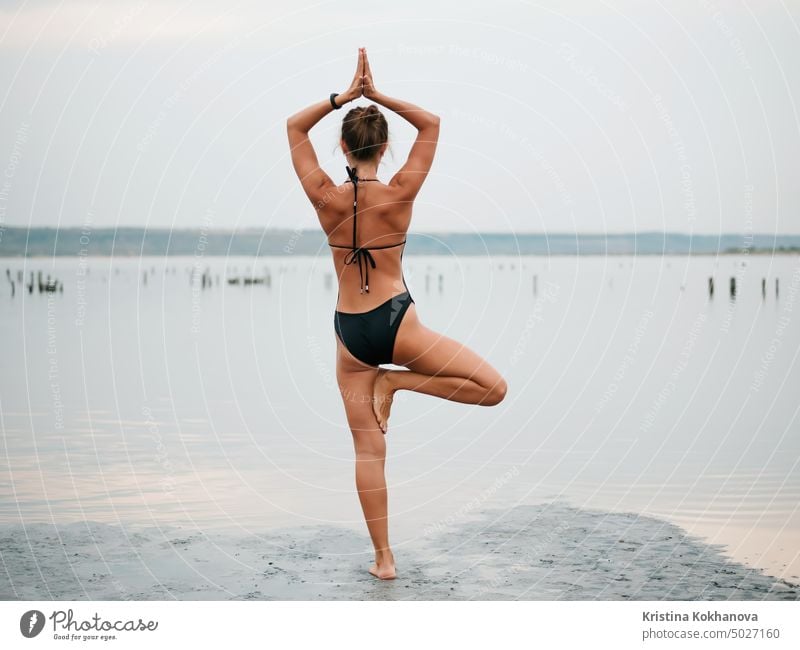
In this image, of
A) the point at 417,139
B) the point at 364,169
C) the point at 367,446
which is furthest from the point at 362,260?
the point at 367,446

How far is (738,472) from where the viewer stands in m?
12.2

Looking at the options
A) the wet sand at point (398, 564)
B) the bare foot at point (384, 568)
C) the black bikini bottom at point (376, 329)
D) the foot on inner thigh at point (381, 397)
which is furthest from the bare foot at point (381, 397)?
the wet sand at point (398, 564)

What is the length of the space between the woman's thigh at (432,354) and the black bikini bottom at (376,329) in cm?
6

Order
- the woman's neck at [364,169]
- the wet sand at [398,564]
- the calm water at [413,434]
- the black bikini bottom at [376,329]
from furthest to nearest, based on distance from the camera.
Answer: the calm water at [413,434] < the black bikini bottom at [376,329] < the woman's neck at [364,169] < the wet sand at [398,564]

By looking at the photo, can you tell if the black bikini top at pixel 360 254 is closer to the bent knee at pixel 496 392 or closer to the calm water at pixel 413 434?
the bent knee at pixel 496 392

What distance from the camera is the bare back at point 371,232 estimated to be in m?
8.66

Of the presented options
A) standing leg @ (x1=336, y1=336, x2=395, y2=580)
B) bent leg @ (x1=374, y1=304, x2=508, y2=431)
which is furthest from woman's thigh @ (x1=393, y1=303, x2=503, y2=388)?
standing leg @ (x1=336, y1=336, x2=395, y2=580)

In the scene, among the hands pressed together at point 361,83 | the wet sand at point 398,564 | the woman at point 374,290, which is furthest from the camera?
the woman at point 374,290

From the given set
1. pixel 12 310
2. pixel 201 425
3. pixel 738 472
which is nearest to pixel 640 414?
pixel 738 472

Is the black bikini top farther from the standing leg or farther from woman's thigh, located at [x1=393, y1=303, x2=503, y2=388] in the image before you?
the standing leg

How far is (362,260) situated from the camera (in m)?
8.85

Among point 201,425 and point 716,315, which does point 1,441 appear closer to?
point 201,425

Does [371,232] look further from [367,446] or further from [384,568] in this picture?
[384,568]

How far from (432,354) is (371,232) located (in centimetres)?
108
